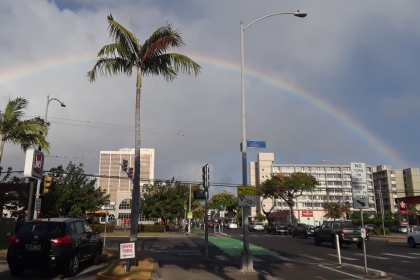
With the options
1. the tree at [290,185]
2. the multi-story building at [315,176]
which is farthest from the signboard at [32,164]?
the multi-story building at [315,176]

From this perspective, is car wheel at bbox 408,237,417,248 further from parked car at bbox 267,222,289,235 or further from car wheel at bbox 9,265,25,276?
parked car at bbox 267,222,289,235

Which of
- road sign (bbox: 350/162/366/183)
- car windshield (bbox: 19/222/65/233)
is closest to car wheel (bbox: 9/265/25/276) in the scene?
car windshield (bbox: 19/222/65/233)

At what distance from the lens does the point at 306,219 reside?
10144 centimetres

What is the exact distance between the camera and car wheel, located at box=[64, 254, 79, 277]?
35.6 ft

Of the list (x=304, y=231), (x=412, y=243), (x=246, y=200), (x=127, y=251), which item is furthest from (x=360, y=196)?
(x=304, y=231)

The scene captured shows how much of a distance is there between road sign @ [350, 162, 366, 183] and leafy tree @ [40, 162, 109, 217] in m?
27.0

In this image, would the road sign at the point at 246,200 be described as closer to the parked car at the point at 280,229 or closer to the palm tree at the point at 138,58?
the palm tree at the point at 138,58

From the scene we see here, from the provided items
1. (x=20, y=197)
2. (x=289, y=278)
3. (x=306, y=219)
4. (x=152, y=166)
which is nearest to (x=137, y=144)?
(x=289, y=278)

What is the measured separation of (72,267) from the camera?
11.0 meters

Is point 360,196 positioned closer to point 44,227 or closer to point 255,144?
point 255,144

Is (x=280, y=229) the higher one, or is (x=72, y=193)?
(x=72, y=193)

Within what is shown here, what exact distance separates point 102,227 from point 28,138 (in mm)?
20876

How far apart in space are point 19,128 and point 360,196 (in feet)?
57.1

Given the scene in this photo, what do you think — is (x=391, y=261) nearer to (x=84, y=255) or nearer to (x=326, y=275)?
(x=326, y=275)
